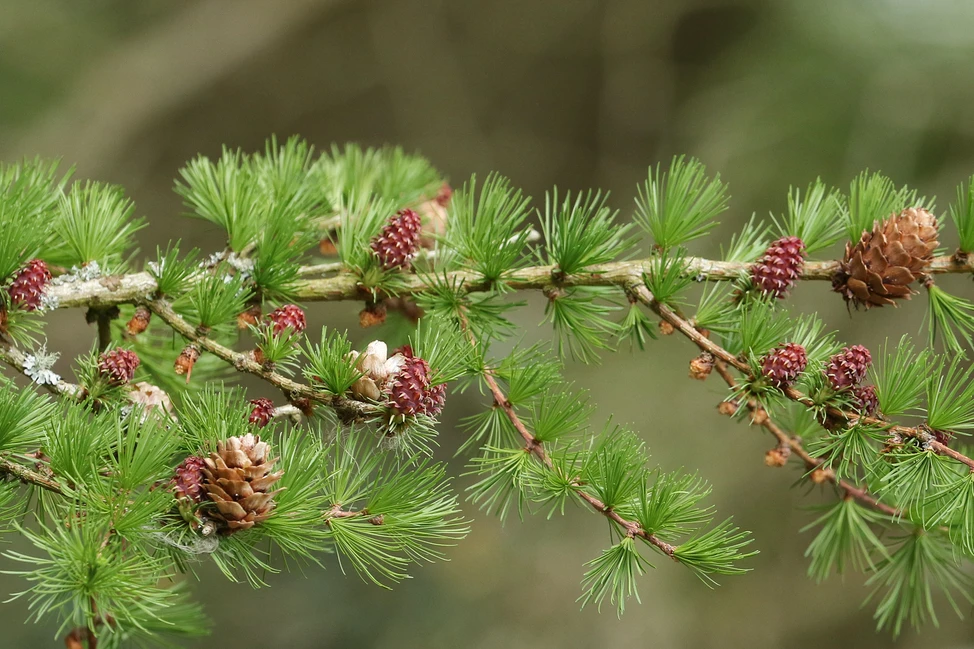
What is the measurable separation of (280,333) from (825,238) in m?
0.44

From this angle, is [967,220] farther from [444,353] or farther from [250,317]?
[250,317]

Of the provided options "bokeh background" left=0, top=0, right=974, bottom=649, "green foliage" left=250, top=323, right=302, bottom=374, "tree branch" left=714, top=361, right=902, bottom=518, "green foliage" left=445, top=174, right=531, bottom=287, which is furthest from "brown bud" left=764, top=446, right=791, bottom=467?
"bokeh background" left=0, top=0, right=974, bottom=649

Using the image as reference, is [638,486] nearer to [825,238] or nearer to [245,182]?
[825,238]

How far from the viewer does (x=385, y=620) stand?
6.23ft

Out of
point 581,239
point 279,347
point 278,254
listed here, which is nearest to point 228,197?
point 278,254

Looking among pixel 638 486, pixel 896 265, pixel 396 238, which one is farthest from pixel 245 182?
pixel 896 265

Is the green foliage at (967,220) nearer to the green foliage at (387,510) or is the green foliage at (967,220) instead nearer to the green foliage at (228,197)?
the green foliage at (387,510)

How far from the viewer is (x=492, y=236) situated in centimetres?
62

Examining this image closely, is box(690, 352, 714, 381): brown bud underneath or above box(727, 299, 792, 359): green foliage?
underneath

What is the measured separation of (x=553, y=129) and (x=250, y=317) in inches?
79.6

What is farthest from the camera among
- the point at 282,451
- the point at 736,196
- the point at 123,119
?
the point at 123,119

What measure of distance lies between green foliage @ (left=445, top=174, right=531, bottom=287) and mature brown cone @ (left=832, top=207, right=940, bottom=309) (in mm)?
254

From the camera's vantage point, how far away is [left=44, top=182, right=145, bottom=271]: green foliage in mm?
650

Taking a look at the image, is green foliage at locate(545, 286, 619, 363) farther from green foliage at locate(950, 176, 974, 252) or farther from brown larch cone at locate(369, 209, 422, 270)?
green foliage at locate(950, 176, 974, 252)
